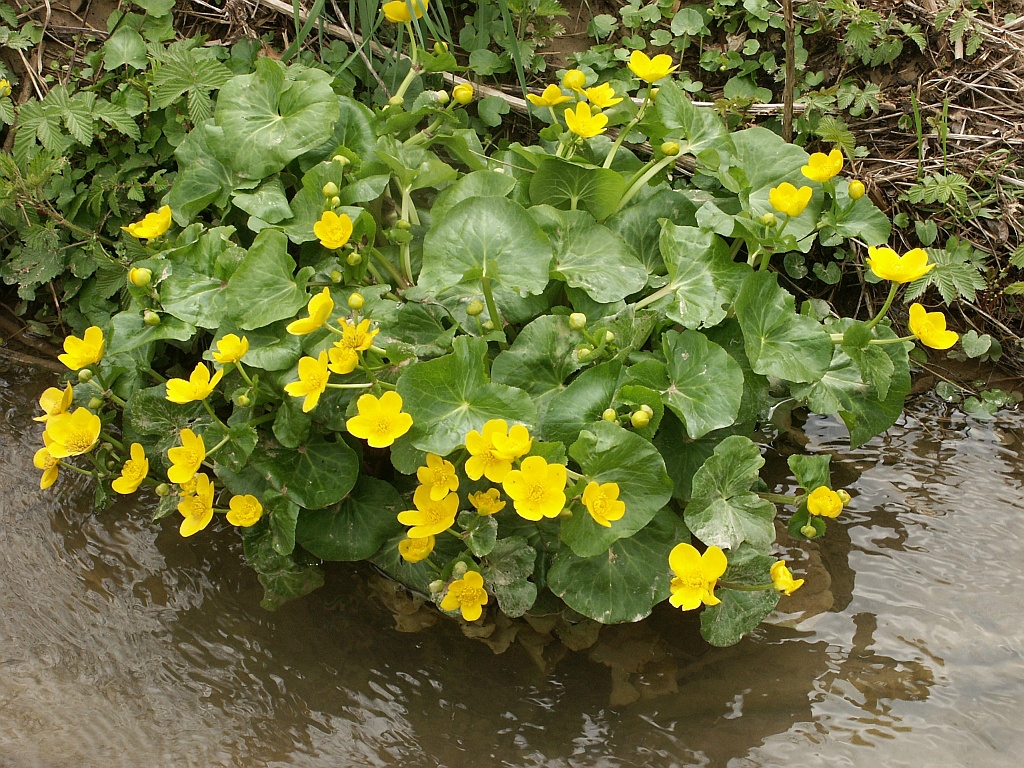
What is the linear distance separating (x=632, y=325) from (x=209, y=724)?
1.32 m

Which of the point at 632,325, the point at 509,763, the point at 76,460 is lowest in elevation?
the point at 509,763

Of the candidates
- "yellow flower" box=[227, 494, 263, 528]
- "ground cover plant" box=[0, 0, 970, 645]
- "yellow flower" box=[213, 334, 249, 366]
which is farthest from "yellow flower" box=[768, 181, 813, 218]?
"yellow flower" box=[227, 494, 263, 528]

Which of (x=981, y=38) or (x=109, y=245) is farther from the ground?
(x=981, y=38)

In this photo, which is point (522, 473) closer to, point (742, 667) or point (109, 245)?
point (742, 667)

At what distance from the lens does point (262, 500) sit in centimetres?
200

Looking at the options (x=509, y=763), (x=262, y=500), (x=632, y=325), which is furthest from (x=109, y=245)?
(x=509, y=763)

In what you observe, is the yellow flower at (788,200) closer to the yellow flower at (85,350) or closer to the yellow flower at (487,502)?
the yellow flower at (487,502)

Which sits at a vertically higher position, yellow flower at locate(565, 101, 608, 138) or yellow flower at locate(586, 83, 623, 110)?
yellow flower at locate(586, 83, 623, 110)

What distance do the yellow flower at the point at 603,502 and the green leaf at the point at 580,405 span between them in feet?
0.64

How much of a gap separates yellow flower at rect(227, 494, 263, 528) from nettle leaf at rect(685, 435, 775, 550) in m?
0.93

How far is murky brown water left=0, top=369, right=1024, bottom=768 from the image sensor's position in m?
1.92

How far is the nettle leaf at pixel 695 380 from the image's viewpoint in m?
1.87

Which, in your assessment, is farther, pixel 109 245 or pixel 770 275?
pixel 109 245

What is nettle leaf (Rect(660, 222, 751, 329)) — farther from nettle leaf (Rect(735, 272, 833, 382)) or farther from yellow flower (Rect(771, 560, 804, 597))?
yellow flower (Rect(771, 560, 804, 597))
